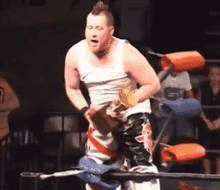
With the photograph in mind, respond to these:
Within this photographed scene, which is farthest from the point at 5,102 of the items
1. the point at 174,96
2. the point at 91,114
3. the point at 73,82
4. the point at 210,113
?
the point at 210,113

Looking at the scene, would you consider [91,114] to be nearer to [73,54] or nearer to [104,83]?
[104,83]

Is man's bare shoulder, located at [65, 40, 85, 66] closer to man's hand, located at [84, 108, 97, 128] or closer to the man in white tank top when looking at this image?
the man in white tank top

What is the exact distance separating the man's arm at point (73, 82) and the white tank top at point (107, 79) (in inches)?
1.9

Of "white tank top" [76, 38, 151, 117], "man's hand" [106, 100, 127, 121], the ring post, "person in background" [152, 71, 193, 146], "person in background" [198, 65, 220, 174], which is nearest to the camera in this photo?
the ring post

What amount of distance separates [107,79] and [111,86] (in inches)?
1.2

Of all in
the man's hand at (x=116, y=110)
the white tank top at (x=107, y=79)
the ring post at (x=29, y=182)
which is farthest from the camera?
the white tank top at (x=107, y=79)

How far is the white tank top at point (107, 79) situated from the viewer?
1.81 m

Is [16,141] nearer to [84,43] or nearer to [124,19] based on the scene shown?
[84,43]

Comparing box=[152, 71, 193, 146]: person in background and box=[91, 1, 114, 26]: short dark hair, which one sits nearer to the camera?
box=[91, 1, 114, 26]: short dark hair

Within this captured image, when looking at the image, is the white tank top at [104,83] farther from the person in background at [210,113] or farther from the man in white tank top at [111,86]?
the person in background at [210,113]

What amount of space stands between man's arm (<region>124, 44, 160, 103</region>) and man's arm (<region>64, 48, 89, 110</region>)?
0.21 m

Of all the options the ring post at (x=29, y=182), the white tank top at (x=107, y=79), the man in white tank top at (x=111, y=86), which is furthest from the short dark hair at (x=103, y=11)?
the ring post at (x=29, y=182)

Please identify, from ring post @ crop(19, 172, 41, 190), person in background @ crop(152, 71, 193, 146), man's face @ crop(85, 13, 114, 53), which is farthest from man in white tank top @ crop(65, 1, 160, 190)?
ring post @ crop(19, 172, 41, 190)

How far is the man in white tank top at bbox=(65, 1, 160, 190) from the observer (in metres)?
1.78
